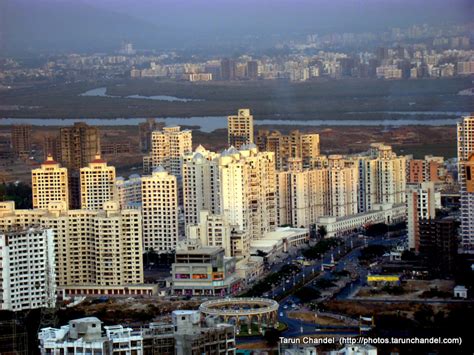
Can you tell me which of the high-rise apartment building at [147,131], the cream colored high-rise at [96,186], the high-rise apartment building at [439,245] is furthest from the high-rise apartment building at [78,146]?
the high-rise apartment building at [439,245]

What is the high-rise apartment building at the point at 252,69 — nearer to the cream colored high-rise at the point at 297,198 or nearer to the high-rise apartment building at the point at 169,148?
the high-rise apartment building at the point at 169,148

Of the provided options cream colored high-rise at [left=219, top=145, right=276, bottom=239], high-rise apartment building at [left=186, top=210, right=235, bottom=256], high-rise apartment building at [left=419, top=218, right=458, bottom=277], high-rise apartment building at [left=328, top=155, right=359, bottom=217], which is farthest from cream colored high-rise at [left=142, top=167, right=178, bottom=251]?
high-rise apartment building at [left=419, top=218, right=458, bottom=277]

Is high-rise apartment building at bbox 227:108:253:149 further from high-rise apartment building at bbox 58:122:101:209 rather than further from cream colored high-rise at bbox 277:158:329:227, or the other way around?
cream colored high-rise at bbox 277:158:329:227

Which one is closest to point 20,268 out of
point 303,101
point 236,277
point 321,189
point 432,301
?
point 236,277

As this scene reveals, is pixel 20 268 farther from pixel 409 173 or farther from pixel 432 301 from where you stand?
pixel 409 173

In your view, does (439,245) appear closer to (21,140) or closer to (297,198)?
(297,198)

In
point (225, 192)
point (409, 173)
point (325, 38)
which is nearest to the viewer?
point (225, 192)

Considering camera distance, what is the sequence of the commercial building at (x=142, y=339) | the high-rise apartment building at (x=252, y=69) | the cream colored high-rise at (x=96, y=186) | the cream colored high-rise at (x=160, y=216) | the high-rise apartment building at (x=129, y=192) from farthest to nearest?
the high-rise apartment building at (x=252, y=69) → the high-rise apartment building at (x=129, y=192) → the cream colored high-rise at (x=96, y=186) → the cream colored high-rise at (x=160, y=216) → the commercial building at (x=142, y=339)

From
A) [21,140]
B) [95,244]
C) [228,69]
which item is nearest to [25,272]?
[95,244]

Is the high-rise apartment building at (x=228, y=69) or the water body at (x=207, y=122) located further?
the high-rise apartment building at (x=228, y=69)
